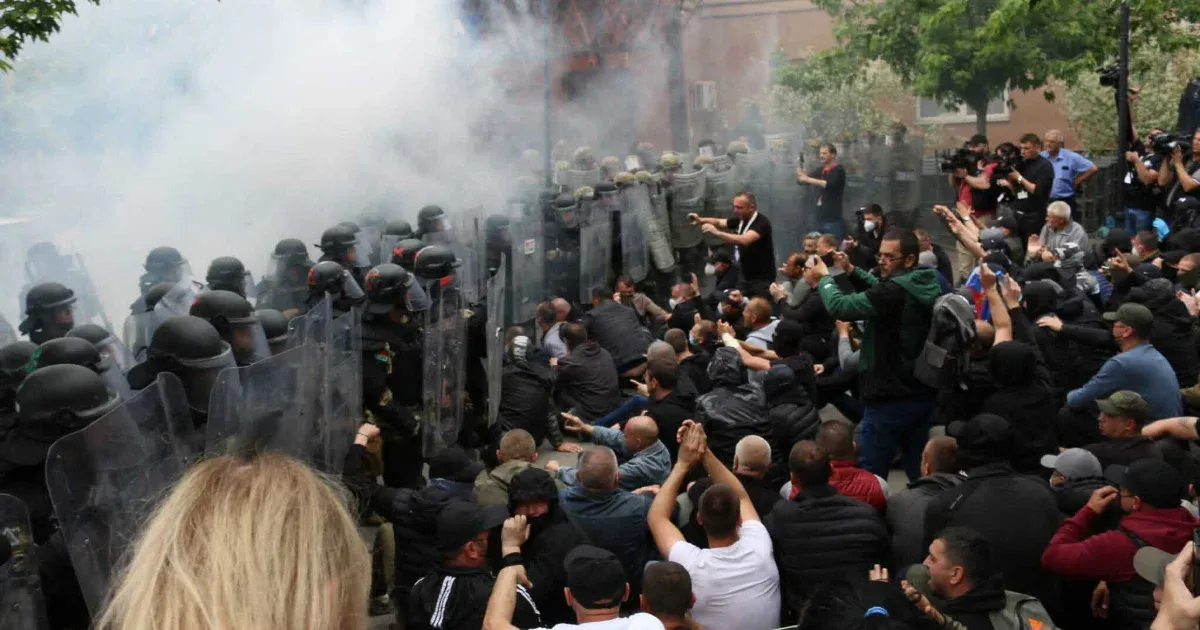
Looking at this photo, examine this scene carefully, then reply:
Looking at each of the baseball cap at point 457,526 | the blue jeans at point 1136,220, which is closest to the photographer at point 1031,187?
the blue jeans at point 1136,220

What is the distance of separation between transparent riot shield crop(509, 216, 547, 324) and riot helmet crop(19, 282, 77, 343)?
3669 millimetres

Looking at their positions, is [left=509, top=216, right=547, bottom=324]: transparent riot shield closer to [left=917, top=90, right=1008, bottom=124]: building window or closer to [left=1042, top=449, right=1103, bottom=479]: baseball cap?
[left=1042, top=449, right=1103, bottom=479]: baseball cap

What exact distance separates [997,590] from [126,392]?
3.67m

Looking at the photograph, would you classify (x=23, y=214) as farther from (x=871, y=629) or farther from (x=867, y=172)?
(x=871, y=629)

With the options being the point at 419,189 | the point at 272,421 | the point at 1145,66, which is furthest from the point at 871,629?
the point at 1145,66

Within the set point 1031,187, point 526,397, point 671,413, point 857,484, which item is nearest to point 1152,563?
point 857,484

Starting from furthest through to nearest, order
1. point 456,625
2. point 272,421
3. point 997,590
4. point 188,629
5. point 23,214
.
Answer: point 23,214
point 272,421
point 456,625
point 997,590
point 188,629

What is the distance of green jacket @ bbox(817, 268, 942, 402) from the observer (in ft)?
20.0

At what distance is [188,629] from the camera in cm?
136

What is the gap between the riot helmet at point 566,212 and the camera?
11.0 meters

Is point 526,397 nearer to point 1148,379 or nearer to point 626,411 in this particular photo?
point 626,411

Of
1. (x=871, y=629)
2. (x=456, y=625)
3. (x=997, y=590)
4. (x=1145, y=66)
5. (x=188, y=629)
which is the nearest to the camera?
(x=188, y=629)

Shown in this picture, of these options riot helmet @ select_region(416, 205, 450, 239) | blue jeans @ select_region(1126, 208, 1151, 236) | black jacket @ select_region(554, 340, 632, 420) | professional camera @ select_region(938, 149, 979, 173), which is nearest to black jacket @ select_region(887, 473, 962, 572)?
black jacket @ select_region(554, 340, 632, 420)

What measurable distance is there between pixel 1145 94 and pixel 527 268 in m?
11.1
